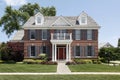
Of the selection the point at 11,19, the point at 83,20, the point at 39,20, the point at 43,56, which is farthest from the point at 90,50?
the point at 11,19

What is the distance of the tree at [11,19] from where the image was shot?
214 ft

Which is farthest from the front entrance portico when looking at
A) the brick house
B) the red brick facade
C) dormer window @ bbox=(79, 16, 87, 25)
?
dormer window @ bbox=(79, 16, 87, 25)

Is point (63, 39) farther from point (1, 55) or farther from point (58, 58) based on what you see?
point (1, 55)

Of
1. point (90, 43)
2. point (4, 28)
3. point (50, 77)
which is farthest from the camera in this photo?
point (4, 28)

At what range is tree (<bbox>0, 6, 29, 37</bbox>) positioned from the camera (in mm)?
65375

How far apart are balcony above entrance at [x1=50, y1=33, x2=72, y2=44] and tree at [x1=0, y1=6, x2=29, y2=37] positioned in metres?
18.0

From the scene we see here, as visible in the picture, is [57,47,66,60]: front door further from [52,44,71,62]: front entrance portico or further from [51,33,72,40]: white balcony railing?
[51,33,72,40]: white balcony railing

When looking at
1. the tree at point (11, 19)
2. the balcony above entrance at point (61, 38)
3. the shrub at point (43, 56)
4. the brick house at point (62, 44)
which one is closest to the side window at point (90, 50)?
the brick house at point (62, 44)

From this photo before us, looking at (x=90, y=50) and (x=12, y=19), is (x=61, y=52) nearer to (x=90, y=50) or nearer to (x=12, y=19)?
(x=90, y=50)

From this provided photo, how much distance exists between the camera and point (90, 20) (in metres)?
51.3

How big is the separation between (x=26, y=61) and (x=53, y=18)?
9668 mm

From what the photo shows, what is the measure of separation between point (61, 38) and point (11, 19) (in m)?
19.8

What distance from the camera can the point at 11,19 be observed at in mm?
65938

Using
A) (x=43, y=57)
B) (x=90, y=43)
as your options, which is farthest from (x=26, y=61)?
(x=90, y=43)
